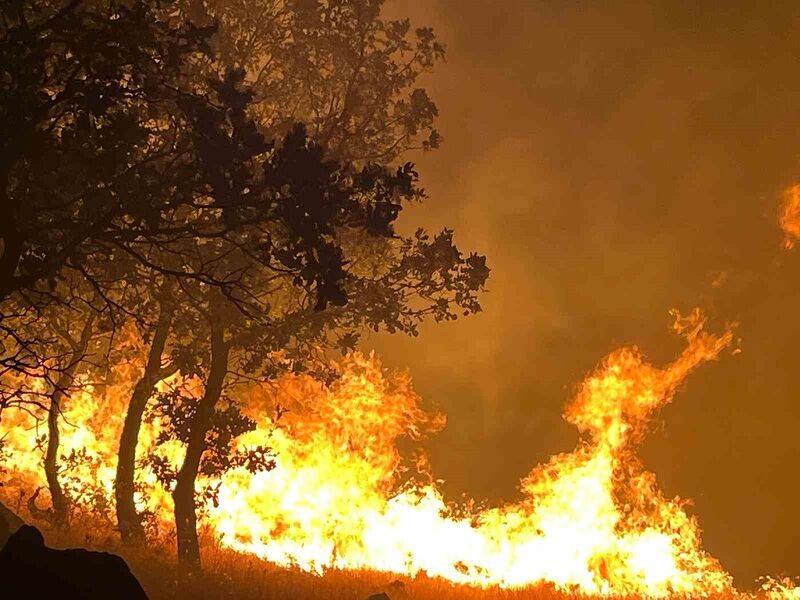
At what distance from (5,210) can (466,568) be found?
19982 mm

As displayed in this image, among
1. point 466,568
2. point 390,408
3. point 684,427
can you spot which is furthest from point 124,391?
point 684,427

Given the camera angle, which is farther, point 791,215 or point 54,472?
point 791,215

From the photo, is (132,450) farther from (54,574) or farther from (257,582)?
(54,574)

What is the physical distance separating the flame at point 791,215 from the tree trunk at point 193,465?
26.7m

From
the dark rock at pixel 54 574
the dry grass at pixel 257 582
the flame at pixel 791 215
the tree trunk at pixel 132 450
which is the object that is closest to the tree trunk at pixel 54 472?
the dry grass at pixel 257 582

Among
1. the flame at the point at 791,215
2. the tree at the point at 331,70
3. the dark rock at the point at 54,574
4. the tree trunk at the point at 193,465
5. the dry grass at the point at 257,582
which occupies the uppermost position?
the flame at the point at 791,215

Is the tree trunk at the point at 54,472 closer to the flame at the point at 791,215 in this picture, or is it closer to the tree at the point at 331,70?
the tree at the point at 331,70

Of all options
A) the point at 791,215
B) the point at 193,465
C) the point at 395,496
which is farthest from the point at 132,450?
the point at 791,215

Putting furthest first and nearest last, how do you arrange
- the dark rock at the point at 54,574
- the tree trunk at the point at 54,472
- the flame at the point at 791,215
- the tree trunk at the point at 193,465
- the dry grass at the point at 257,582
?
the flame at the point at 791,215 → the tree trunk at the point at 54,472 → the tree trunk at the point at 193,465 → the dry grass at the point at 257,582 → the dark rock at the point at 54,574

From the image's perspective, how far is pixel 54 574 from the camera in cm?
747

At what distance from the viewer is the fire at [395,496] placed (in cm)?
2295

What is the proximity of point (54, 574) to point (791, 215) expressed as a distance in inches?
1315

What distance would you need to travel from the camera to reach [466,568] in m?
23.8

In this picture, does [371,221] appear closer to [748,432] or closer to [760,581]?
[760,581]
